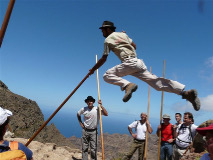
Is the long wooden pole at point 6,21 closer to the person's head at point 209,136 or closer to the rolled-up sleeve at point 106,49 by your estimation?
the rolled-up sleeve at point 106,49

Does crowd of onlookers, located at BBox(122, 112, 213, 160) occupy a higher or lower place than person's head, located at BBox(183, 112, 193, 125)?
lower

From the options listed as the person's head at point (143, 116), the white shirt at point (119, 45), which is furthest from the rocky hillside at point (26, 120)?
the white shirt at point (119, 45)

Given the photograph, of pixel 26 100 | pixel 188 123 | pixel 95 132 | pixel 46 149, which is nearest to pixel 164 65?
pixel 188 123

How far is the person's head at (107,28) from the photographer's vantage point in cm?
506

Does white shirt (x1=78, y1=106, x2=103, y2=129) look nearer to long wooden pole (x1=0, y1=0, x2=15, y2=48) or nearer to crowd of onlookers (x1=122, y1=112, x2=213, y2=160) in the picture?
crowd of onlookers (x1=122, y1=112, x2=213, y2=160)

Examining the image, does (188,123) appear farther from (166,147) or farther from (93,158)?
(93,158)

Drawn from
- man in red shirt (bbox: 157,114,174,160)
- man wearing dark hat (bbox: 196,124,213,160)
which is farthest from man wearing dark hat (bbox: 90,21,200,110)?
man in red shirt (bbox: 157,114,174,160)

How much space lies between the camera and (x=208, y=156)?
8.30 feet

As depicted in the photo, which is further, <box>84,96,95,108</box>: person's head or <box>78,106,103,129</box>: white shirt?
<box>84,96,95,108</box>: person's head

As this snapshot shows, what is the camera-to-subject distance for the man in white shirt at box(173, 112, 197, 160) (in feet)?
22.2

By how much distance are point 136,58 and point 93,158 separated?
16.9 ft

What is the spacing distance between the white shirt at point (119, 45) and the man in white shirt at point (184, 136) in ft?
12.2

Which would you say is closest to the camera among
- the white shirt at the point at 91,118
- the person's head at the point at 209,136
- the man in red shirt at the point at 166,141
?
the person's head at the point at 209,136

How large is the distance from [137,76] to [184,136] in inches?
139
